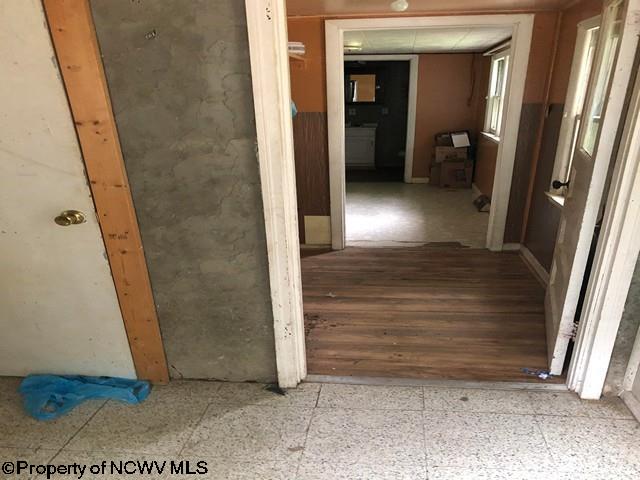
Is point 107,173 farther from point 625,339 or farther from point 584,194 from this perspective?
point 625,339

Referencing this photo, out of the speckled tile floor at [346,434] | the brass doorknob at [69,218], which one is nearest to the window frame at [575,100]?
the speckled tile floor at [346,434]

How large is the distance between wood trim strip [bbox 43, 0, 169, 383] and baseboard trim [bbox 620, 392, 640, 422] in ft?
6.98

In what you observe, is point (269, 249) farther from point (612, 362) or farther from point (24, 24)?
point (612, 362)

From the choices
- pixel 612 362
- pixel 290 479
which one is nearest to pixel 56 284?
pixel 290 479

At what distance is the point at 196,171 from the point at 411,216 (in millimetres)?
3565

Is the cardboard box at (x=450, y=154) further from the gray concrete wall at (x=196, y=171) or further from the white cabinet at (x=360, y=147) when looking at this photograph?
the gray concrete wall at (x=196, y=171)

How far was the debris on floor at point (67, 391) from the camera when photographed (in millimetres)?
1796

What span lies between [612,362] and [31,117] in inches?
Answer: 102

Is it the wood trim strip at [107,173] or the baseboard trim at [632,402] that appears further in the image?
the baseboard trim at [632,402]

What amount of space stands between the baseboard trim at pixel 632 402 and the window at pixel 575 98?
1356mm

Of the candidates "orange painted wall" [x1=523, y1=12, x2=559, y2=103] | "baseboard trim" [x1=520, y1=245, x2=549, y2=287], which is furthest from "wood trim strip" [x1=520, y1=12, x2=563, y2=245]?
"baseboard trim" [x1=520, y1=245, x2=549, y2=287]

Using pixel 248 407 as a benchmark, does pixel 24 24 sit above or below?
above

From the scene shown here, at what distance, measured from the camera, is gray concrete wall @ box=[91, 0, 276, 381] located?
1.38m

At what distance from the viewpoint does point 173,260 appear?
1.73 metres
